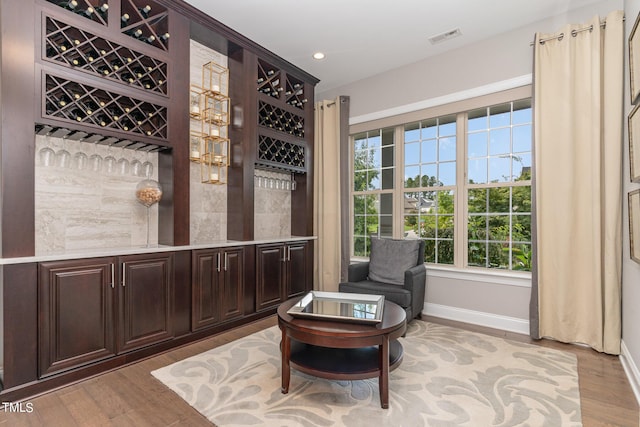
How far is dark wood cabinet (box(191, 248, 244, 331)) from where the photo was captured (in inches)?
124

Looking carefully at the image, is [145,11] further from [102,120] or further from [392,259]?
[392,259]

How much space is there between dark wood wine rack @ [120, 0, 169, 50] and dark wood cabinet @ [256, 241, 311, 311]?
7.51 ft

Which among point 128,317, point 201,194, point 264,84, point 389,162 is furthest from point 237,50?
point 128,317

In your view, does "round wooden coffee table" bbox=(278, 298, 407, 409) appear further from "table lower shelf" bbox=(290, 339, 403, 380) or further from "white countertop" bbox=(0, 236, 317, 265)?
"white countertop" bbox=(0, 236, 317, 265)

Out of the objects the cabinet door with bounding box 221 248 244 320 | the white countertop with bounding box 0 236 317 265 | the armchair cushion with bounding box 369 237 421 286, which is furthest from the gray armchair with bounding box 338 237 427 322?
the white countertop with bounding box 0 236 317 265

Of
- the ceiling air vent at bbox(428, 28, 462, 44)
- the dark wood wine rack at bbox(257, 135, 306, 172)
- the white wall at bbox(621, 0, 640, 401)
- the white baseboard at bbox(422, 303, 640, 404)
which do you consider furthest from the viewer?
the dark wood wine rack at bbox(257, 135, 306, 172)

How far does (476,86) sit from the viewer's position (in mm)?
3660

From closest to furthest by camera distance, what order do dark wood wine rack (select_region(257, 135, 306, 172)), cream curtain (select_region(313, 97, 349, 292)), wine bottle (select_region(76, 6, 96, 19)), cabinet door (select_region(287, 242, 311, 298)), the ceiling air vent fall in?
1. wine bottle (select_region(76, 6, 96, 19))
2. the ceiling air vent
3. dark wood wine rack (select_region(257, 135, 306, 172))
4. cabinet door (select_region(287, 242, 311, 298))
5. cream curtain (select_region(313, 97, 349, 292))

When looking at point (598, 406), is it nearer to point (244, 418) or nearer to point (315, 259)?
point (244, 418)

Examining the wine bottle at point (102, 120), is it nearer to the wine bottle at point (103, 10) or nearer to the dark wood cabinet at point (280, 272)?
the wine bottle at point (103, 10)

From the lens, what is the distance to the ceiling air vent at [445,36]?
3.46 meters

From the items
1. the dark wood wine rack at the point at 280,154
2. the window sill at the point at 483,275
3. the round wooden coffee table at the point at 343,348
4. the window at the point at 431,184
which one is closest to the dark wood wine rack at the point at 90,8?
the dark wood wine rack at the point at 280,154

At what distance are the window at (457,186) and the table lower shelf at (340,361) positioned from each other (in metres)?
1.97

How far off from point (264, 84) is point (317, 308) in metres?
2.84
